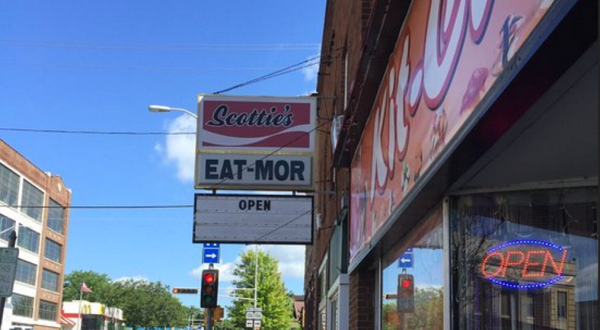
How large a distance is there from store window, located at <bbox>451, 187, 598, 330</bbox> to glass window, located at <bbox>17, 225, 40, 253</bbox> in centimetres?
5652

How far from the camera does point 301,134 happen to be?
45.7 ft

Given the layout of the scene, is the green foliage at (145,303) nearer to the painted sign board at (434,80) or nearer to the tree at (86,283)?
the tree at (86,283)

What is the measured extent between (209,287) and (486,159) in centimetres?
1443

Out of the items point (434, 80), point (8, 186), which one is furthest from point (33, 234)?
point (434, 80)

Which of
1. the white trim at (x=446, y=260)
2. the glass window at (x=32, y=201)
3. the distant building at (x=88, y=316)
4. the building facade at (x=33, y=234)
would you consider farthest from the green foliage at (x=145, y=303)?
the white trim at (x=446, y=260)

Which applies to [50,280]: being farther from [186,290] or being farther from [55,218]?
[186,290]

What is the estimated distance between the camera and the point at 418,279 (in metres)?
4.96

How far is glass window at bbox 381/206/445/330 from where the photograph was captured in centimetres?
430

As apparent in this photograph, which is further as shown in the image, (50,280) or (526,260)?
(50,280)

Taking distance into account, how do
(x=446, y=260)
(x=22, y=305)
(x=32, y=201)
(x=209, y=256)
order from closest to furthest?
1. (x=446, y=260)
2. (x=209, y=256)
3. (x=22, y=305)
4. (x=32, y=201)

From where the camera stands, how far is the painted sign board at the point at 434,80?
2.41 metres

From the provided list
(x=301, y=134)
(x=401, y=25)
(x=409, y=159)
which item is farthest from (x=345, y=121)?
(x=301, y=134)

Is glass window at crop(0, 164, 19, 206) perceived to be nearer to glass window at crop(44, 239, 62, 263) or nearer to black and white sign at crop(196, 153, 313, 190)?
glass window at crop(44, 239, 62, 263)

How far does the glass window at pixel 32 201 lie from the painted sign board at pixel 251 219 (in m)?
46.7
